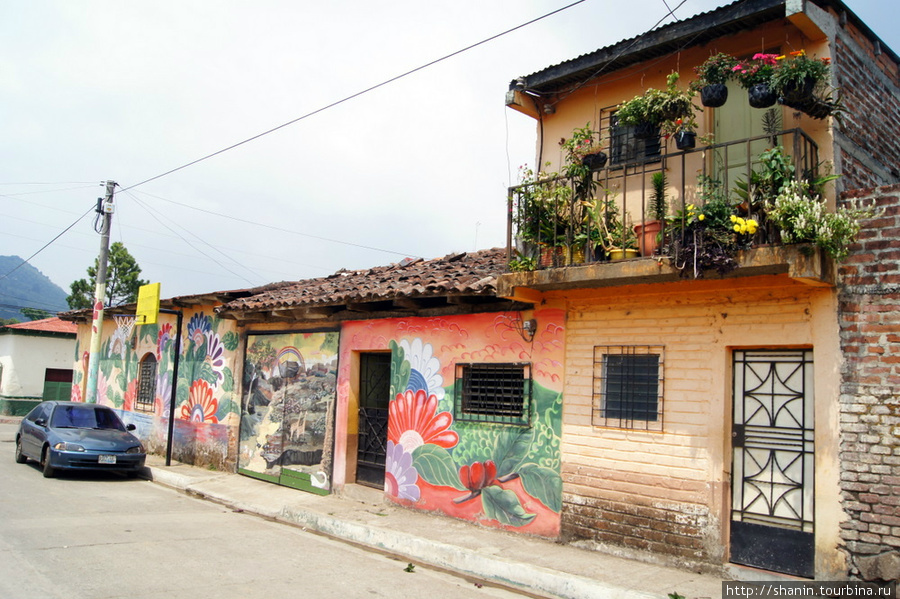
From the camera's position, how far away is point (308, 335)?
41.8ft

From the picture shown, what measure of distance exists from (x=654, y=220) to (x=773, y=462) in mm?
2901

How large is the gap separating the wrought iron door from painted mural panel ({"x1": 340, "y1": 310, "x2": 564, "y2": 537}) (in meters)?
0.41

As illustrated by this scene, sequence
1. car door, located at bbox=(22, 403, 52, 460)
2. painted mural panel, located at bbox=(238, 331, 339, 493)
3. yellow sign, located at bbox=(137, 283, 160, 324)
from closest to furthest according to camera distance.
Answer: painted mural panel, located at bbox=(238, 331, 339, 493) → car door, located at bbox=(22, 403, 52, 460) → yellow sign, located at bbox=(137, 283, 160, 324)

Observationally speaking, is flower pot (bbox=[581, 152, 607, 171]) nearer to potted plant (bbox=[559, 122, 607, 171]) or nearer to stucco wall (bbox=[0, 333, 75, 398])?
potted plant (bbox=[559, 122, 607, 171])

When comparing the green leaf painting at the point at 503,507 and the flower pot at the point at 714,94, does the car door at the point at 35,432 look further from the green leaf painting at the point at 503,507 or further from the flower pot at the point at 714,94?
the flower pot at the point at 714,94

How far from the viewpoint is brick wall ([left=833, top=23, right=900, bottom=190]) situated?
7.23 m

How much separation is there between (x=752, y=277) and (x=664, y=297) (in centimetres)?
106

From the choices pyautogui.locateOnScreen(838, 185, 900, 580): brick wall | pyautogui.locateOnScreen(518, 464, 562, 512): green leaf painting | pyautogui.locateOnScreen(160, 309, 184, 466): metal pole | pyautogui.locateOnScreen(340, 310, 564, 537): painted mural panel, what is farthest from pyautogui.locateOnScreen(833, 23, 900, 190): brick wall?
pyautogui.locateOnScreen(160, 309, 184, 466): metal pole

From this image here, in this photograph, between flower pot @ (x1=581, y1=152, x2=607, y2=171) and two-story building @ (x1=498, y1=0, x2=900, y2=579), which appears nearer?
two-story building @ (x1=498, y1=0, x2=900, y2=579)

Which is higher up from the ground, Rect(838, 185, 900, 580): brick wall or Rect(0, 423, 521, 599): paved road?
Rect(838, 185, 900, 580): brick wall

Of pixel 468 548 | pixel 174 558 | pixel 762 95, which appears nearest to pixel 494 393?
pixel 468 548

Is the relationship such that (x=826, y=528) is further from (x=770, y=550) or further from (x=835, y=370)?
(x=835, y=370)

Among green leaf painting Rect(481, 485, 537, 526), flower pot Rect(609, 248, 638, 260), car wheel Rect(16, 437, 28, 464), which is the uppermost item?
flower pot Rect(609, 248, 638, 260)

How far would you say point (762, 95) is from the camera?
6844mm
